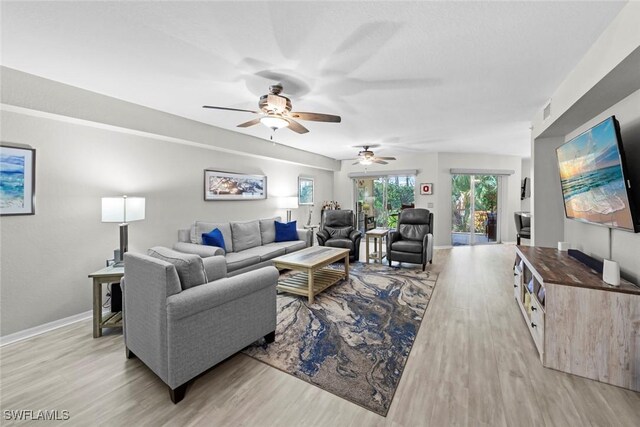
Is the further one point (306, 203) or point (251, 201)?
point (306, 203)

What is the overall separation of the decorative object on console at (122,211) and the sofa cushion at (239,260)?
1.22 meters

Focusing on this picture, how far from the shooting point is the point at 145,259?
182 centimetres

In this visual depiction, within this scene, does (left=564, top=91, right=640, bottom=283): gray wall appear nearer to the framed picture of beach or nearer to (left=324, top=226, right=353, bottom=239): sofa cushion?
(left=324, top=226, right=353, bottom=239): sofa cushion

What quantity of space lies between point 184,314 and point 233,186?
137 inches

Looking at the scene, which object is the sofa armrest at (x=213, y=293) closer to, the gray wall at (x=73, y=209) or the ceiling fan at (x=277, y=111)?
the ceiling fan at (x=277, y=111)

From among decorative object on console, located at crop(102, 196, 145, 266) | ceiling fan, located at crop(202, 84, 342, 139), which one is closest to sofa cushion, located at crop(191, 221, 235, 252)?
decorative object on console, located at crop(102, 196, 145, 266)

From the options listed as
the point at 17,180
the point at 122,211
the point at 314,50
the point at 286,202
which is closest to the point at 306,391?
the point at 314,50

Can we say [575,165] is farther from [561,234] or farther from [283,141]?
[283,141]

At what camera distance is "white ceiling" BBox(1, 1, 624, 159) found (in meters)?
1.61

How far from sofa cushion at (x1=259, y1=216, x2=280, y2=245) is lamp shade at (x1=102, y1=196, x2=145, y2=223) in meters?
2.23

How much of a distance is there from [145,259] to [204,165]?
9.39 ft

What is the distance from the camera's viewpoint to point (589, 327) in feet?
6.08

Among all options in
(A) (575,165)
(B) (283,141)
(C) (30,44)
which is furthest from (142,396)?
(B) (283,141)

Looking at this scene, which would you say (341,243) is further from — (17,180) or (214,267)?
(17,180)
